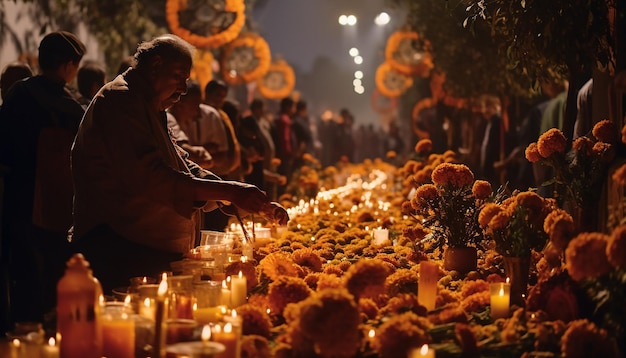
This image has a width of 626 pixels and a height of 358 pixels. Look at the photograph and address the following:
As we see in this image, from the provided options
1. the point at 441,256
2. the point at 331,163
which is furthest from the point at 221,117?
the point at 331,163

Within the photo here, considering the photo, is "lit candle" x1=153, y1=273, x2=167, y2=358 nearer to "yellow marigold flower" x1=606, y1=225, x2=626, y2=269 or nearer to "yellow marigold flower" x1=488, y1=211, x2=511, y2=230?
"yellow marigold flower" x1=606, y1=225, x2=626, y2=269

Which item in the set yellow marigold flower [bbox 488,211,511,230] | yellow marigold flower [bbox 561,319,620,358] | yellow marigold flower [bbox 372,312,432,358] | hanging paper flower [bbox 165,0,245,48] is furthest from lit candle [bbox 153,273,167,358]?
hanging paper flower [bbox 165,0,245,48]

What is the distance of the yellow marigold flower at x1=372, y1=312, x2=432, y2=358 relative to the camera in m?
3.18

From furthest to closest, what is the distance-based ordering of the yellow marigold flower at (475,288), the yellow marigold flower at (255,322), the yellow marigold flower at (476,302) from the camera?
the yellow marigold flower at (475,288)
the yellow marigold flower at (476,302)
the yellow marigold flower at (255,322)

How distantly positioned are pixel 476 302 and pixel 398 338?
98cm

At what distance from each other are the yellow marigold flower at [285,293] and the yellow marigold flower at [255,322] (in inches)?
7.4

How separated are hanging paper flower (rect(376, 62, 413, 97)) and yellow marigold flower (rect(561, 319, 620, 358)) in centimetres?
2592

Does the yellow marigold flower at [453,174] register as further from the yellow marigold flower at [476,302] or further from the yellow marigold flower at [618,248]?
the yellow marigold flower at [618,248]

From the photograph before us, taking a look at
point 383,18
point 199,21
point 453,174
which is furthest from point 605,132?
point 383,18

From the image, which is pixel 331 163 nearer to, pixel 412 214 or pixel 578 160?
pixel 412 214

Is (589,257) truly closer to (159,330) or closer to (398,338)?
(398,338)

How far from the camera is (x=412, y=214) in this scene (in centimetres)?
645

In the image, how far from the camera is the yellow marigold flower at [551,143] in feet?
15.9

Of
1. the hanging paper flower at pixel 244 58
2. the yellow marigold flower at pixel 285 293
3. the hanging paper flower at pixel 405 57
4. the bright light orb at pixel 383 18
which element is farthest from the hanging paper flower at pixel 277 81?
the yellow marigold flower at pixel 285 293
